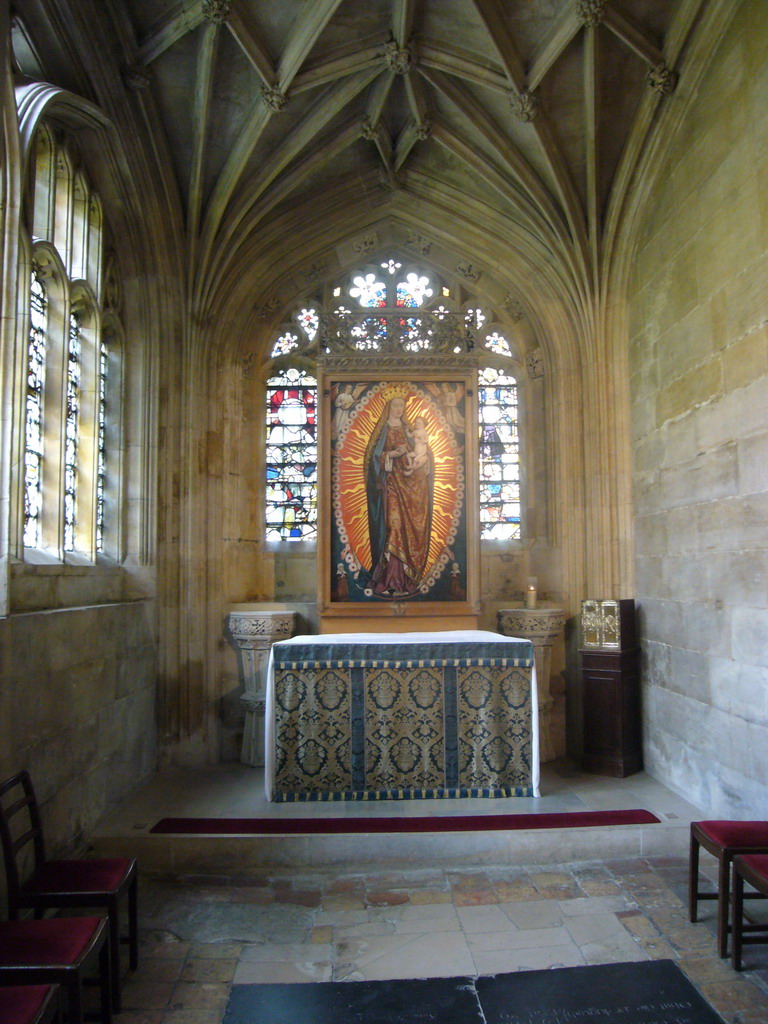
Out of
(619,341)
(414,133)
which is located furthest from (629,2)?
(619,341)

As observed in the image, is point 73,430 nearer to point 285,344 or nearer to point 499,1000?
point 285,344

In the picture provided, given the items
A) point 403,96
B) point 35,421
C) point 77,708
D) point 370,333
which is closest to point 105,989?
point 77,708

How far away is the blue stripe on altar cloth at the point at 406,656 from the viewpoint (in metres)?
5.59

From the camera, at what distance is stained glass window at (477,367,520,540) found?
8078 millimetres

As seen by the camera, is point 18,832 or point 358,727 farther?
point 358,727

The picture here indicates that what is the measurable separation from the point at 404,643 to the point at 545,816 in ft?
5.30

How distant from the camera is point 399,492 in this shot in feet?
23.8

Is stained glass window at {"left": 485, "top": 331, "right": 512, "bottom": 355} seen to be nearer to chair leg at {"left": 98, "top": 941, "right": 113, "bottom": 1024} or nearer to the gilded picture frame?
the gilded picture frame

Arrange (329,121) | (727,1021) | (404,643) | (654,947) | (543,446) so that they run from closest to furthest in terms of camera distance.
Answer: (727,1021) → (654,947) → (404,643) → (329,121) → (543,446)

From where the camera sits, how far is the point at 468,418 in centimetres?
734

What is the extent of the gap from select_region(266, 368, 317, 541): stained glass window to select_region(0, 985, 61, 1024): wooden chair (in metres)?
5.66

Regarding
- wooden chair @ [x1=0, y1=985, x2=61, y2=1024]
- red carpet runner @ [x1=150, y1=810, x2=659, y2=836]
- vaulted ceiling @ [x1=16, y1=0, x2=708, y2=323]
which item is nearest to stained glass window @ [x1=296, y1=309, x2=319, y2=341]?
vaulted ceiling @ [x1=16, y1=0, x2=708, y2=323]

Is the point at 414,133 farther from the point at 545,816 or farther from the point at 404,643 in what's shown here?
the point at 545,816

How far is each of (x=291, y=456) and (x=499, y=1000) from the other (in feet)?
19.0
